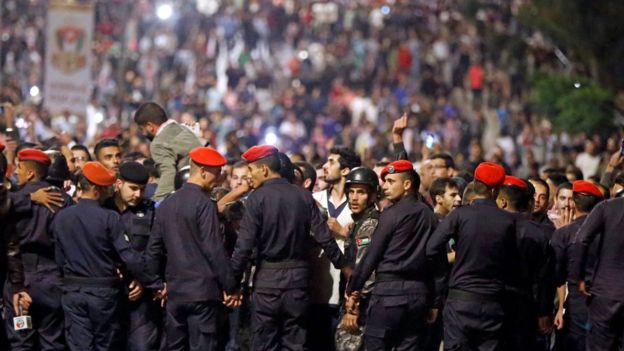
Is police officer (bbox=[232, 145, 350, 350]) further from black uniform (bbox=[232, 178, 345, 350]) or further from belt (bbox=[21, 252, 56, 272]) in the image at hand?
belt (bbox=[21, 252, 56, 272])

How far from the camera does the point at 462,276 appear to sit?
481 inches

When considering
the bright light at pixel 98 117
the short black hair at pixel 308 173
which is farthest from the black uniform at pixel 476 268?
the bright light at pixel 98 117

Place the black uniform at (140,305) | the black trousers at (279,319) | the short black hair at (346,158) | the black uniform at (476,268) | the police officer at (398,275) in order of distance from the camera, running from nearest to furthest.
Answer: the black uniform at (476,268) → the police officer at (398,275) → the black trousers at (279,319) → the black uniform at (140,305) → the short black hair at (346,158)

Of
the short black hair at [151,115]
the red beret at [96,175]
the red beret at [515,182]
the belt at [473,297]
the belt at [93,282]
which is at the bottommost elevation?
the belt at [473,297]

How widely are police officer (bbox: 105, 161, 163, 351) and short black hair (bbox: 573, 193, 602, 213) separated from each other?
4.03 metres

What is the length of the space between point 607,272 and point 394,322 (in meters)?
1.90

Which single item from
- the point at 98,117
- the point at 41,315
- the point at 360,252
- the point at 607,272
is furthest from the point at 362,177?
the point at 98,117

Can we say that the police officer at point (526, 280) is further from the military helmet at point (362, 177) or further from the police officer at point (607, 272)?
the military helmet at point (362, 177)

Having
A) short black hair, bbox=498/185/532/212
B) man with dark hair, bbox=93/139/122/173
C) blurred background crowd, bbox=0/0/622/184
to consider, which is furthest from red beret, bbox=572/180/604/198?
blurred background crowd, bbox=0/0/622/184

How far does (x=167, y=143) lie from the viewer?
1462 centimetres

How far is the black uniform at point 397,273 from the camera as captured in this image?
40.6 ft

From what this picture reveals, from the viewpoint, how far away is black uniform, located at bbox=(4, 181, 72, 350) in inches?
514

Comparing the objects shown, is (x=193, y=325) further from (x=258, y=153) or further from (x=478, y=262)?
(x=478, y=262)

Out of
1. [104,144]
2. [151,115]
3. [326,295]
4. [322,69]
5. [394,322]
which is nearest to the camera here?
[394,322]
